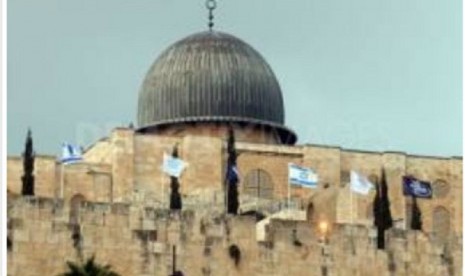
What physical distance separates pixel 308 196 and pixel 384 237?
8.36m

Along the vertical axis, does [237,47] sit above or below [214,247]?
above

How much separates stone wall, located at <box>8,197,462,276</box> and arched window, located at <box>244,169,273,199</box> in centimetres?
853

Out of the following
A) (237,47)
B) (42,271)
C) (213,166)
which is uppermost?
(237,47)

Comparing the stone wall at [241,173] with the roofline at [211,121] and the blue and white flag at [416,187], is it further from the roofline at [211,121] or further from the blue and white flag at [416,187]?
the roofline at [211,121]

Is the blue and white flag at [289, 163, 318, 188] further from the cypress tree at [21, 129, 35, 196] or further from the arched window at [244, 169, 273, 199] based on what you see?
the cypress tree at [21, 129, 35, 196]

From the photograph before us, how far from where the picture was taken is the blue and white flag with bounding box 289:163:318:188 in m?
45.5

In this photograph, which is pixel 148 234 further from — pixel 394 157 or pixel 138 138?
pixel 394 157

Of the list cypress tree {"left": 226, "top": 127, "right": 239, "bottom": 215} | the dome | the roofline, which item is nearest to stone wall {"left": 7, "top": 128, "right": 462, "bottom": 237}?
cypress tree {"left": 226, "top": 127, "right": 239, "bottom": 215}

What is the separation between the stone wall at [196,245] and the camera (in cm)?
3550

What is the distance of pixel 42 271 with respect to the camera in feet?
115

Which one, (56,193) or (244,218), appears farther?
(56,193)

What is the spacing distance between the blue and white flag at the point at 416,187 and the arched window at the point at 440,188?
1.15 m

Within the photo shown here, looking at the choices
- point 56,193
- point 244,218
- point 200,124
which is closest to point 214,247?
point 244,218

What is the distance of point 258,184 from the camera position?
1901 inches
